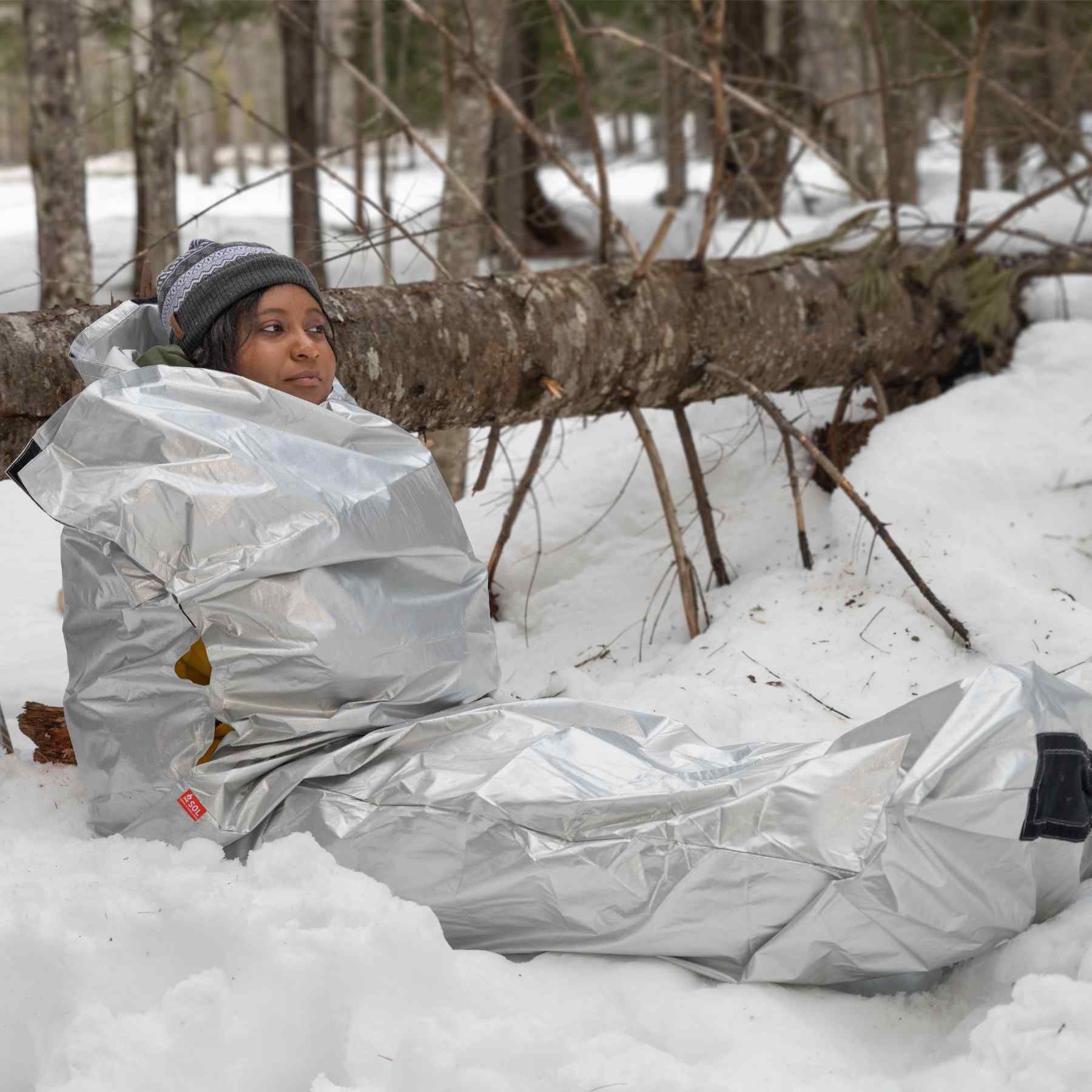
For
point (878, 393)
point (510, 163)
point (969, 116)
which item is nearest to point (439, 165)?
point (878, 393)

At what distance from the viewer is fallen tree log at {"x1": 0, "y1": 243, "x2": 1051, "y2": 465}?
2.50 m

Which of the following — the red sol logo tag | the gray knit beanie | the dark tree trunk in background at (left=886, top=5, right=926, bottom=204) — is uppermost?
the dark tree trunk in background at (left=886, top=5, right=926, bottom=204)

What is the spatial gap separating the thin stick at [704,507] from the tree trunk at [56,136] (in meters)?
3.97

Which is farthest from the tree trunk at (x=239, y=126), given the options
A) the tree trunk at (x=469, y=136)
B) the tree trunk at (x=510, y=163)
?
the tree trunk at (x=469, y=136)

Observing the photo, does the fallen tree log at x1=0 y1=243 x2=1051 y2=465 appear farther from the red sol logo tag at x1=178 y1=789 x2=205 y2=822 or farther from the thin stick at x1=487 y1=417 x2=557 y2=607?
the red sol logo tag at x1=178 y1=789 x2=205 y2=822

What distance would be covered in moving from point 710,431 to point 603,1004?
9.28 feet

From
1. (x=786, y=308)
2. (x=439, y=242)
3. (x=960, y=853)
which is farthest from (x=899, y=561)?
(x=439, y=242)

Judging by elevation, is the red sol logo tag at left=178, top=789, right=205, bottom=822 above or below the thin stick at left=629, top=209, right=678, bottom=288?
below

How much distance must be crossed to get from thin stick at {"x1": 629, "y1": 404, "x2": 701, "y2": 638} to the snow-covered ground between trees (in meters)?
0.07

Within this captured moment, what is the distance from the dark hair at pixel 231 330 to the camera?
2025 millimetres

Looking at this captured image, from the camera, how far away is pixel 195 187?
60.6 feet

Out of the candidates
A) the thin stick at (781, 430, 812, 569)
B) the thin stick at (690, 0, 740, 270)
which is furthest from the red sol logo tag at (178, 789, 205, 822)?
the thin stick at (690, 0, 740, 270)

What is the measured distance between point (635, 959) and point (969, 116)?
118 inches

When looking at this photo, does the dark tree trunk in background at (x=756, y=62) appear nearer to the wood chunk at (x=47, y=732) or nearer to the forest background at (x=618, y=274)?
the forest background at (x=618, y=274)
